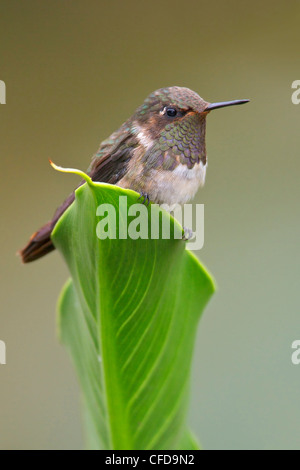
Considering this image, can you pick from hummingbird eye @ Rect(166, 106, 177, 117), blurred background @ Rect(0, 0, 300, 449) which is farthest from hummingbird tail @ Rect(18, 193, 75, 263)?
blurred background @ Rect(0, 0, 300, 449)

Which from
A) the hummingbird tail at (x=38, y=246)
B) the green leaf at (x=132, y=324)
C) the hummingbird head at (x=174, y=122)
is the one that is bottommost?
the green leaf at (x=132, y=324)

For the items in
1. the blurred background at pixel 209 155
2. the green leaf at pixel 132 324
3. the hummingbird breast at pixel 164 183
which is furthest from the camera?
the blurred background at pixel 209 155

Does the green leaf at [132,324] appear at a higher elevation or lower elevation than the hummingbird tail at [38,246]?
lower

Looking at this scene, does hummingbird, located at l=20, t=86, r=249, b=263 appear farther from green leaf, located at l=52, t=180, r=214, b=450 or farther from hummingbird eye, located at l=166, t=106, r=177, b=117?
green leaf, located at l=52, t=180, r=214, b=450

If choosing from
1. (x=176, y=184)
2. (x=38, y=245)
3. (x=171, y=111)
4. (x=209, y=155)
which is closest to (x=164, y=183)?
(x=176, y=184)

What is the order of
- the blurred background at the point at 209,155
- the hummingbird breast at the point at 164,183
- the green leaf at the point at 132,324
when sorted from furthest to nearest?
1. the blurred background at the point at 209,155
2. the hummingbird breast at the point at 164,183
3. the green leaf at the point at 132,324

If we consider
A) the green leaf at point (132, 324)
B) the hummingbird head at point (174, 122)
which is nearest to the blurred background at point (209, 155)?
the hummingbird head at point (174, 122)

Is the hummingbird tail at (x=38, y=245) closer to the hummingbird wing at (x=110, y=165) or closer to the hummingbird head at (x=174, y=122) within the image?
the hummingbird wing at (x=110, y=165)

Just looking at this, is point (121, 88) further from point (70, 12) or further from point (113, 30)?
point (70, 12)
